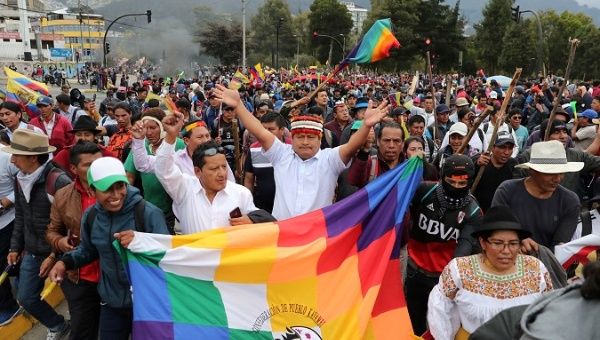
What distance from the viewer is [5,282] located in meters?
5.16

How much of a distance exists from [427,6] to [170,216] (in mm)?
59180

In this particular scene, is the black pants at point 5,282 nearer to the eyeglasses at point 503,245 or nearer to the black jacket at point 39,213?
the black jacket at point 39,213

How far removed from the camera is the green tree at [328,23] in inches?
2625

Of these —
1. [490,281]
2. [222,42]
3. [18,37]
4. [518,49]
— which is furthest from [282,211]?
[18,37]

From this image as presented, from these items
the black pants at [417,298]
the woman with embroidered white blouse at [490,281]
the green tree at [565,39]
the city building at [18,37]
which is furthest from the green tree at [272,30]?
the woman with embroidered white blouse at [490,281]

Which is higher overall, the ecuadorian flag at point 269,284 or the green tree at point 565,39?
the green tree at point 565,39

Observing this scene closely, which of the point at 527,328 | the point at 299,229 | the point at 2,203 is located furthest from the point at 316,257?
the point at 2,203

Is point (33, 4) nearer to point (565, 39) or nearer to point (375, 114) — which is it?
point (565, 39)

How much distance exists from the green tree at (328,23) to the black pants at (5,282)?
62.7 metres

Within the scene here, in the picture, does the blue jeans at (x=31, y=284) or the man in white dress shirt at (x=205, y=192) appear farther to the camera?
the blue jeans at (x=31, y=284)

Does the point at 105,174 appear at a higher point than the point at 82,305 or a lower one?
higher

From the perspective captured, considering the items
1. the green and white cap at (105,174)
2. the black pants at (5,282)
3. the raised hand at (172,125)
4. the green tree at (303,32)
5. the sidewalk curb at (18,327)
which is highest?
the green tree at (303,32)

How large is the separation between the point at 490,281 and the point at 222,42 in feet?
213

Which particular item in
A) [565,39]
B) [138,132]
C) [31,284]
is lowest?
[31,284]
